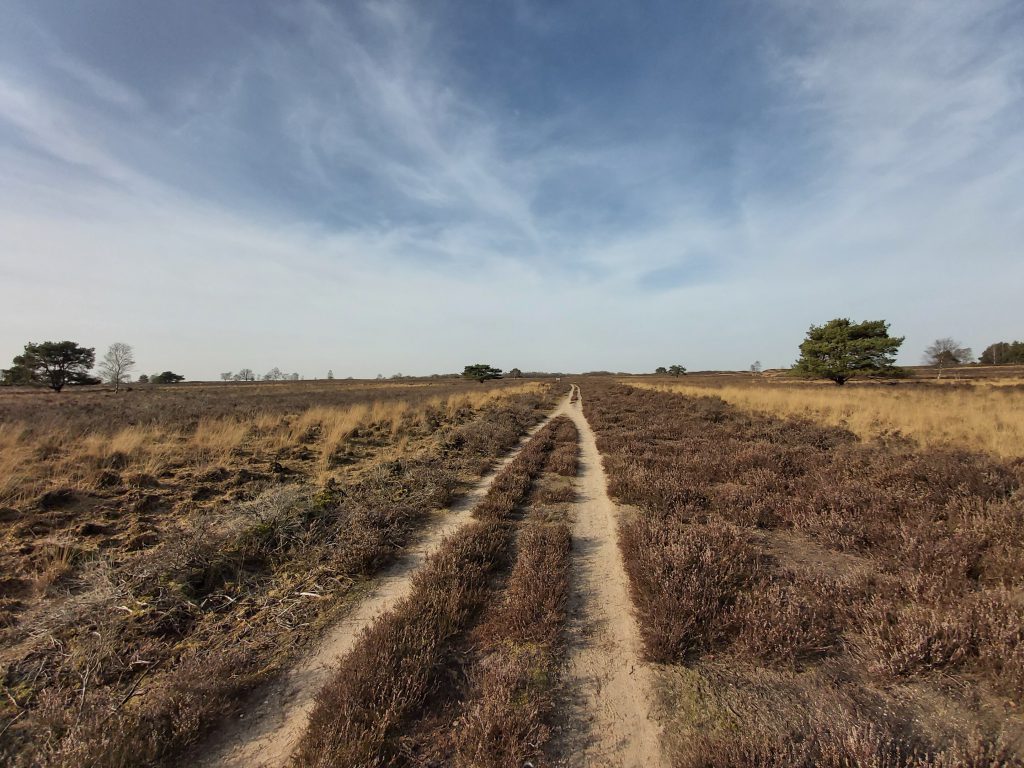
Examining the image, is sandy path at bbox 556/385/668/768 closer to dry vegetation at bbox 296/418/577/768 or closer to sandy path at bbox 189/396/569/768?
dry vegetation at bbox 296/418/577/768

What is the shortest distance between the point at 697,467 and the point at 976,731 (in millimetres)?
6945

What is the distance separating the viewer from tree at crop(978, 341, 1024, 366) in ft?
253

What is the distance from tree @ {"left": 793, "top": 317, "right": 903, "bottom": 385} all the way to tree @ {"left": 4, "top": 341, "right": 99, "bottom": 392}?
84270 mm

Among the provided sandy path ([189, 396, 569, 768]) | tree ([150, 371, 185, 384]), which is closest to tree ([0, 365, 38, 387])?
tree ([150, 371, 185, 384])

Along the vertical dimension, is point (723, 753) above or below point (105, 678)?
above

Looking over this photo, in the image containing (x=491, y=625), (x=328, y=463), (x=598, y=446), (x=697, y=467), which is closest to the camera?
(x=491, y=625)

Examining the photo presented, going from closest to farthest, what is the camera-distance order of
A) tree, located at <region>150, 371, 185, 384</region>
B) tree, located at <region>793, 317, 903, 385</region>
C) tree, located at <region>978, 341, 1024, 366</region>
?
tree, located at <region>793, 317, 903, 385</region> → tree, located at <region>978, 341, 1024, 366</region> → tree, located at <region>150, 371, 185, 384</region>

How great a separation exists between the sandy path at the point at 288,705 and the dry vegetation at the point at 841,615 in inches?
104

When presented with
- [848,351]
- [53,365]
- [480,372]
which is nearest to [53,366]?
[53,365]

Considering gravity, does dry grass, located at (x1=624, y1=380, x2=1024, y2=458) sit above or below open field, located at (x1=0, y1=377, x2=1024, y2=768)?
above

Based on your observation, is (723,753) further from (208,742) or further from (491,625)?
(208,742)

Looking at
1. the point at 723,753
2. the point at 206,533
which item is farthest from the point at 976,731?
the point at 206,533

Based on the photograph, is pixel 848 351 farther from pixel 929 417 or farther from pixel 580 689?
pixel 580 689

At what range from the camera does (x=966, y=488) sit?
6316mm
